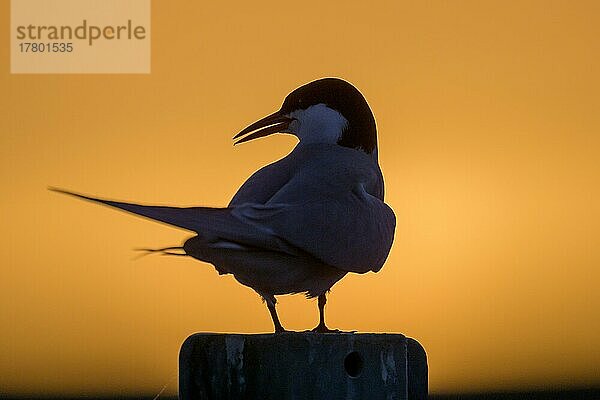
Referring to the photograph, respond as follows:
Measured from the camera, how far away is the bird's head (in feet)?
8.30

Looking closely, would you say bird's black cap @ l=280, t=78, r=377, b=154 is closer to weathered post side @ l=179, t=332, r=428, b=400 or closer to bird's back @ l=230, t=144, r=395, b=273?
bird's back @ l=230, t=144, r=395, b=273

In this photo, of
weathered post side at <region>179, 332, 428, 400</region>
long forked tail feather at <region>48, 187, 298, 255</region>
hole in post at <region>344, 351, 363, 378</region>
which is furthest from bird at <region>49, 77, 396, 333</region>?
hole in post at <region>344, 351, 363, 378</region>

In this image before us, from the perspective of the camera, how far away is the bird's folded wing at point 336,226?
2031mm

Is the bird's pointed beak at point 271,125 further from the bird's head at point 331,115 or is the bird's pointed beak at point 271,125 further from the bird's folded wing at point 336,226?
the bird's folded wing at point 336,226

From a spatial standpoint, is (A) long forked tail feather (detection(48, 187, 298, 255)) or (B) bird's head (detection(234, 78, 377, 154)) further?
(B) bird's head (detection(234, 78, 377, 154))

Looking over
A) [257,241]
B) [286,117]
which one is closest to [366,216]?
[257,241]

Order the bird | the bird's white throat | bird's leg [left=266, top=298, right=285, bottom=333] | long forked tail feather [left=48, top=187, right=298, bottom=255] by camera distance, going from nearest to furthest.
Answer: long forked tail feather [left=48, top=187, right=298, bottom=255] → the bird → bird's leg [left=266, top=298, right=285, bottom=333] → the bird's white throat

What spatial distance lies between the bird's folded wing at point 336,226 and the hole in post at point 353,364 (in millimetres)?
425

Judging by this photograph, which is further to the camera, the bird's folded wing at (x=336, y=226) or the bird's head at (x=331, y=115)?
the bird's head at (x=331, y=115)

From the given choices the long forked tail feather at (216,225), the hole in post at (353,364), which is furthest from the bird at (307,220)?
the hole in post at (353,364)

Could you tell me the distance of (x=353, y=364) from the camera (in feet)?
5.48

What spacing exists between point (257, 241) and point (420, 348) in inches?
15.5

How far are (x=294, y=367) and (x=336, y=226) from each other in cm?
55

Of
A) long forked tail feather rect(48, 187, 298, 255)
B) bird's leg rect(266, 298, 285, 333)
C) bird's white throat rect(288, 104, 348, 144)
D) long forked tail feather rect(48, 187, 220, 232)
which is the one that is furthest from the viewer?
bird's white throat rect(288, 104, 348, 144)
